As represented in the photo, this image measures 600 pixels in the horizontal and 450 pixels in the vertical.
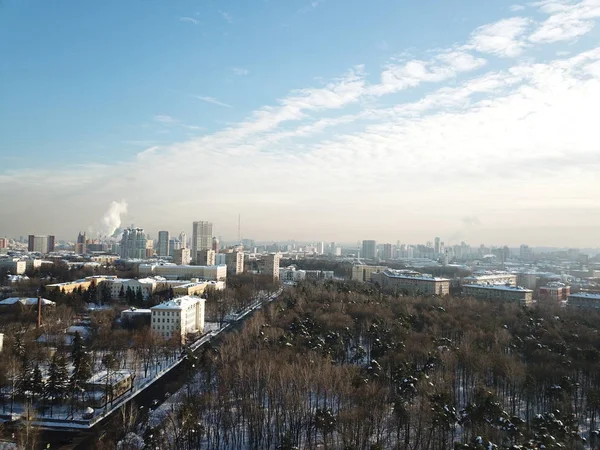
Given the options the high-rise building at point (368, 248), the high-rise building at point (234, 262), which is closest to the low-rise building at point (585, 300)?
the high-rise building at point (234, 262)

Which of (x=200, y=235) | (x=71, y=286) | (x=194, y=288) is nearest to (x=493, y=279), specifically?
(x=194, y=288)

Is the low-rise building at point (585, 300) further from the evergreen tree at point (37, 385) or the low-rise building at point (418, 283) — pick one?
the evergreen tree at point (37, 385)

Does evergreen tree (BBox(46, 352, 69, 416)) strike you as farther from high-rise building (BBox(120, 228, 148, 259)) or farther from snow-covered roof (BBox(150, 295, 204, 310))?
high-rise building (BBox(120, 228, 148, 259))

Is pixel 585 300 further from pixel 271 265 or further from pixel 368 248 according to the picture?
pixel 368 248

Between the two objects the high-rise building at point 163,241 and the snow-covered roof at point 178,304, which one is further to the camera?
the high-rise building at point 163,241

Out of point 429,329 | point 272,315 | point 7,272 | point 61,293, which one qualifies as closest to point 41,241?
point 7,272

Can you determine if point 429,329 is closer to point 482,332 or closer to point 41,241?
point 482,332

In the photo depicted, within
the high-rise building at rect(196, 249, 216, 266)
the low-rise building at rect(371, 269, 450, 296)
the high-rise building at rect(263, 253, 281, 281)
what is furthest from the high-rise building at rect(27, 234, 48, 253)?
the low-rise building at rect(371, 269, 450, 296)

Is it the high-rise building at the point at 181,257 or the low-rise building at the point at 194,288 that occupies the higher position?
the high-rise building at the point at 181,257
